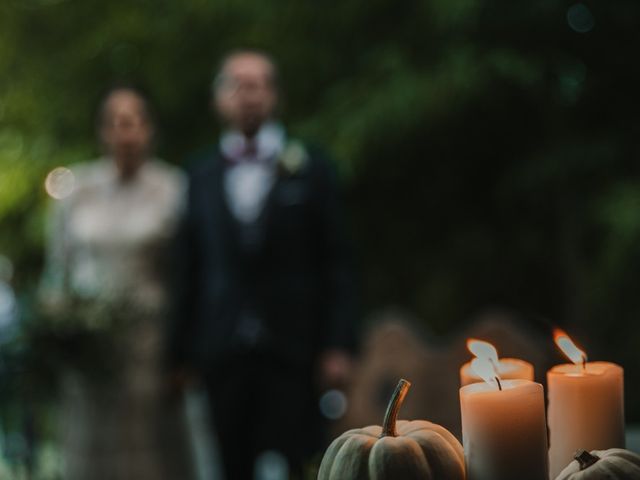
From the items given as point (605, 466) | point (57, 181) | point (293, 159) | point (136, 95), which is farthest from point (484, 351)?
point (57, 181)

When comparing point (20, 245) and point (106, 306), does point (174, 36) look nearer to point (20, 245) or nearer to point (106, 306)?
point (20, 245)

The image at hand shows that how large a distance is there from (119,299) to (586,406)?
246 cm

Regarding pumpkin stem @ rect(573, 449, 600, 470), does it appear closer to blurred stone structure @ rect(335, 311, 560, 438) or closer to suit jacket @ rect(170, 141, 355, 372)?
suit jacket @ rect(170, 141, 355, 372)

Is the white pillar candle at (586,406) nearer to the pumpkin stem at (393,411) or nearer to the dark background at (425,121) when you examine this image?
the pumpkin stem at (393,411)

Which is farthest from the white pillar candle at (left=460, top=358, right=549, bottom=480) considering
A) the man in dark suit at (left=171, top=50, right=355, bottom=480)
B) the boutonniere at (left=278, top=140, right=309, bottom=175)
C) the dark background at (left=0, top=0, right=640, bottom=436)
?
the dark background at (left=0, top=0, right=640, bottom=436)

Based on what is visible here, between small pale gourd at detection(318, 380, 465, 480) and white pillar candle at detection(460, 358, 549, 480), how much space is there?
23 mm

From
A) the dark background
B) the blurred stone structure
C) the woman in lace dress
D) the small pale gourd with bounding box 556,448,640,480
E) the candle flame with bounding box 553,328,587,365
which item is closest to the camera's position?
the small pale gourd with bounding box 556,448,640,480

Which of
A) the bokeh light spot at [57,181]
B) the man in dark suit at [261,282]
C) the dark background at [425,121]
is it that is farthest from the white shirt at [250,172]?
the bokeh light spot at [57,181]

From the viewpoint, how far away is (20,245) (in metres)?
5.12

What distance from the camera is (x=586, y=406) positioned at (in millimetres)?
748

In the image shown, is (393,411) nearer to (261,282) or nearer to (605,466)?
(605,466)

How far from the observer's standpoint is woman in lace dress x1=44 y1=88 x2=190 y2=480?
10.2 feet

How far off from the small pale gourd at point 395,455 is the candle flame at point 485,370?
49 mm

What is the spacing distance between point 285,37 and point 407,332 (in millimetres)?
1761
